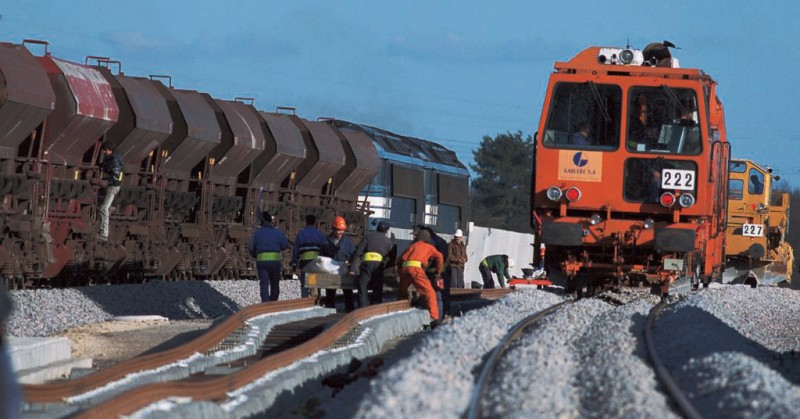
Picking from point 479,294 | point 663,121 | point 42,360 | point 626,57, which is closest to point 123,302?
point 479,294

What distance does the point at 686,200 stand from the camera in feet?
58.9

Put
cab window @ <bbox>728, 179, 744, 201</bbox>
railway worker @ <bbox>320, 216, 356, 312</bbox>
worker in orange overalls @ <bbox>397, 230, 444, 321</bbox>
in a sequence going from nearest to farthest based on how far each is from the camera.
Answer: worker in orange overalls @ <bbox>397, 230, 444, 321</bbox>
railway worker @ <bbox>320, 216, 356, 312</bbox>
cab window @ <bbox>728, 179, 744, 201</bbox>

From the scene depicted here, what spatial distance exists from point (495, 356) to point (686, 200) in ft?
24.8

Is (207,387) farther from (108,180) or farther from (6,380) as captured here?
(108,180)

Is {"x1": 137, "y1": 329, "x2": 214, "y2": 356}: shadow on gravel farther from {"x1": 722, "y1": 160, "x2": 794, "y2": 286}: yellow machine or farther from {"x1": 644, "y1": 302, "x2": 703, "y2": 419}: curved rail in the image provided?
{"x1": 722, "y1": 160, "x2": 794, "y2": 286}: yellow machine

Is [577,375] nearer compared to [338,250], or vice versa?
[577,375]

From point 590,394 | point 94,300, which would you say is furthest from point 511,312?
point 590,394

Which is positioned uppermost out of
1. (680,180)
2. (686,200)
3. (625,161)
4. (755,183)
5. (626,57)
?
(626,57)

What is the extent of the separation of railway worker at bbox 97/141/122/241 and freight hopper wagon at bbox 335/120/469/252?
1188 centimetres

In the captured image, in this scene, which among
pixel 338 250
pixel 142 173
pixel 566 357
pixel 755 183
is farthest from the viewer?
pixel 755 183

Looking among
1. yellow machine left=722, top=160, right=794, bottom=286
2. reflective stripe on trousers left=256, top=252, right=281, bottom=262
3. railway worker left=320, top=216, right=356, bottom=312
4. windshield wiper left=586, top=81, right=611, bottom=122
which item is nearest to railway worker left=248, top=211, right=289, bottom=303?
reflective stripe on trousers left=256, top=252, right=281, bottom=262

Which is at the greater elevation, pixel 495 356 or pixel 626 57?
pixel 626 57

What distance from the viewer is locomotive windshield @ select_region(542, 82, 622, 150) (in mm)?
18234

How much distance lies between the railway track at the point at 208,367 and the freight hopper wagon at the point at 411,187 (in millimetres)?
16704
